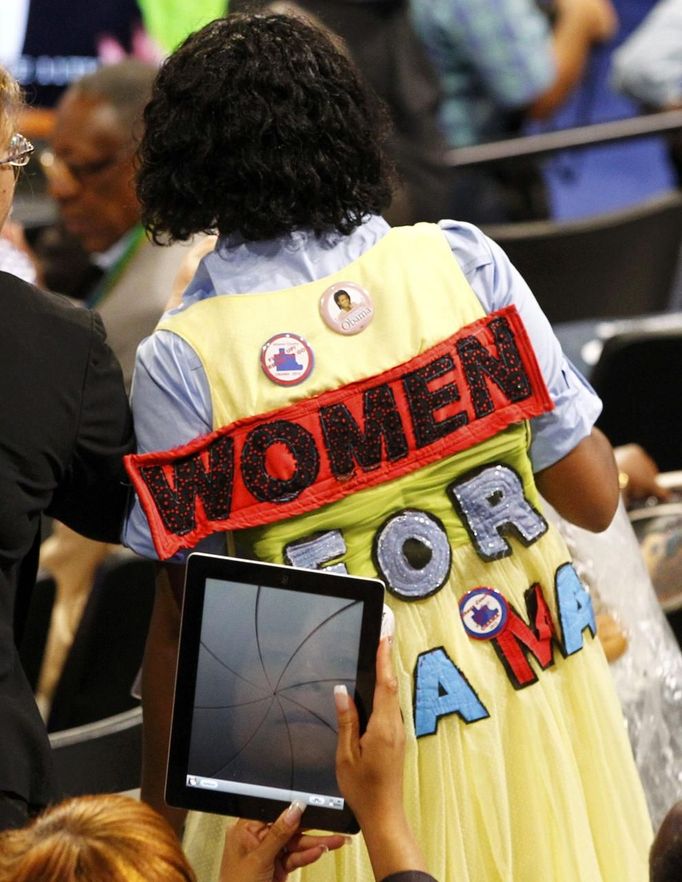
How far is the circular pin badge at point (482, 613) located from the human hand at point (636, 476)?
1.14 metres

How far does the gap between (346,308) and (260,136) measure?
8.0 inches

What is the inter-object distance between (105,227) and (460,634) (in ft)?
6.81

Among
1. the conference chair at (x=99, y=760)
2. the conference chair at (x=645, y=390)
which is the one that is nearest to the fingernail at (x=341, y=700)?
the conference chair at (x=99, y=760)

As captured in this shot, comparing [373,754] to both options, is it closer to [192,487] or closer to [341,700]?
[341,700]

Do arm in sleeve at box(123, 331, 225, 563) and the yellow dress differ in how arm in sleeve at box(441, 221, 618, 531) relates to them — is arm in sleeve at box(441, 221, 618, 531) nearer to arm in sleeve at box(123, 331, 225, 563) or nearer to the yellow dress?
the yellow dress

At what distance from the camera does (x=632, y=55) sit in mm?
6070

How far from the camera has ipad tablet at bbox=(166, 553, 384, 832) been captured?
1.57 m

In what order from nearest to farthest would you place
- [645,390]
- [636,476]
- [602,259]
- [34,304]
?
[34,304] < [636,476] < [645,390] < [602,259]

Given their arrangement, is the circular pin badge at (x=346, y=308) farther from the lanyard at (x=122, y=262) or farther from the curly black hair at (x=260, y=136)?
the lanyard at (x=122, y=262)

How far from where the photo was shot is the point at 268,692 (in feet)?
5.27

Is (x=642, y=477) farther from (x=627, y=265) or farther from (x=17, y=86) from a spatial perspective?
(x=627, y=265)

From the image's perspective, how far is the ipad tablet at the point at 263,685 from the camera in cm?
157

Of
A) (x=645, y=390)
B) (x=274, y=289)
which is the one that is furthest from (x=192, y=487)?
(x=645, y=390)

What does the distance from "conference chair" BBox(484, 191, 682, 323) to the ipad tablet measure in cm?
309
